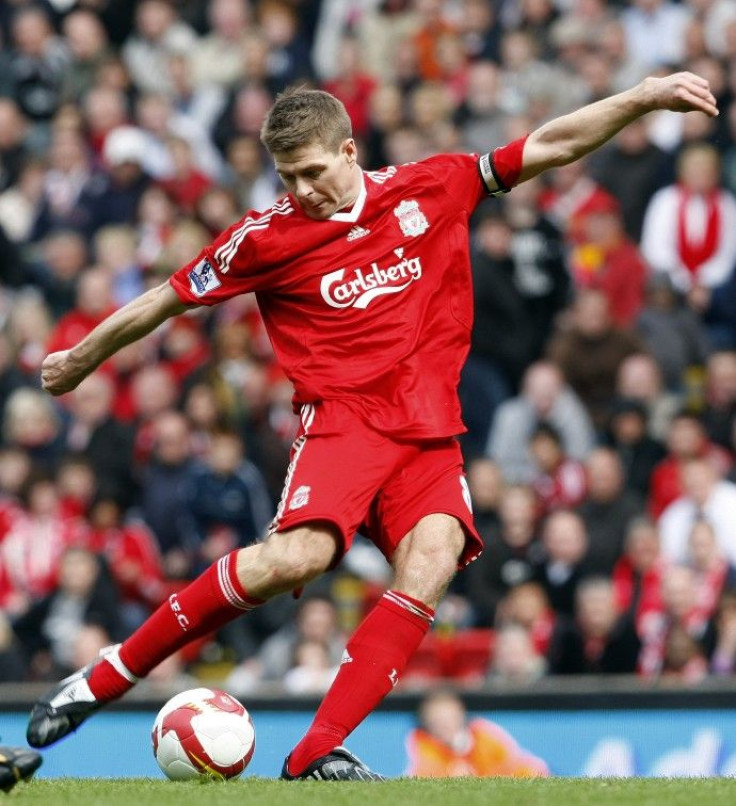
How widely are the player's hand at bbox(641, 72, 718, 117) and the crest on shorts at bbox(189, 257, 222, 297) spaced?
1.68 m

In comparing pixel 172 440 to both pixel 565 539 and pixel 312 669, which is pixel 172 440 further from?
pixel 565 539

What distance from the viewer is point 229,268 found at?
6.95m

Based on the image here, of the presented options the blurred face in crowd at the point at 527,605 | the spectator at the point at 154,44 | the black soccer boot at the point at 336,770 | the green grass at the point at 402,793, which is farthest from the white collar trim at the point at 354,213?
the spectator at the point at 154,44

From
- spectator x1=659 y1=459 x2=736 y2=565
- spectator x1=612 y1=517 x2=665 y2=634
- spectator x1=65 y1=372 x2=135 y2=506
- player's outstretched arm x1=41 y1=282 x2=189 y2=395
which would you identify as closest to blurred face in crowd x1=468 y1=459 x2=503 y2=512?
spectator x1=612 y1=517 x2=665 y2=634

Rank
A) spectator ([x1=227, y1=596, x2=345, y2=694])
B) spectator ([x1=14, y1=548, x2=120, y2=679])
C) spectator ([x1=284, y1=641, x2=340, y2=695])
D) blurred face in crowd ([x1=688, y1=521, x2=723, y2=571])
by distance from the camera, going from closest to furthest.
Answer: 1. blurred face in crowd ([x1=688, y1=521, x2=723, y2=571])
2. spectator ([x1=284, y1=641, x2=340, y2=695])
3. spectator ([x1=227, y1=596, x2=345, y2=694])
4. spectator ([x1=14, y1=548, x2=120, y2=679])

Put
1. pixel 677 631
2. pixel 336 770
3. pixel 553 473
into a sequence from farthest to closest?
pixel 553 473, pixel 677 631, pixel 336 770

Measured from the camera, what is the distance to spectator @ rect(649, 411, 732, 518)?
11766 millimetres

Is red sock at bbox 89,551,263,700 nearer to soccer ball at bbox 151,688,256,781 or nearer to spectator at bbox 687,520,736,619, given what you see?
soccer ball at bbox 151,688,256,781

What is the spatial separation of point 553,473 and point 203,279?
576cm

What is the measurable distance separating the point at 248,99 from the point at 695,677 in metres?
7.73

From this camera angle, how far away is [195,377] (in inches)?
552

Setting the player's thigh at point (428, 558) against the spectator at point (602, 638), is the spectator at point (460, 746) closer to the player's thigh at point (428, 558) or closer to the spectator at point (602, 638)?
the spectator at point (602, 638)

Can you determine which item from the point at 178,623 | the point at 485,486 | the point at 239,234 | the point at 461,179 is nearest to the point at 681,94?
the point at 461,179

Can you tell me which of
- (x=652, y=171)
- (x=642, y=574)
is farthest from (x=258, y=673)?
(x=652, y=171)
